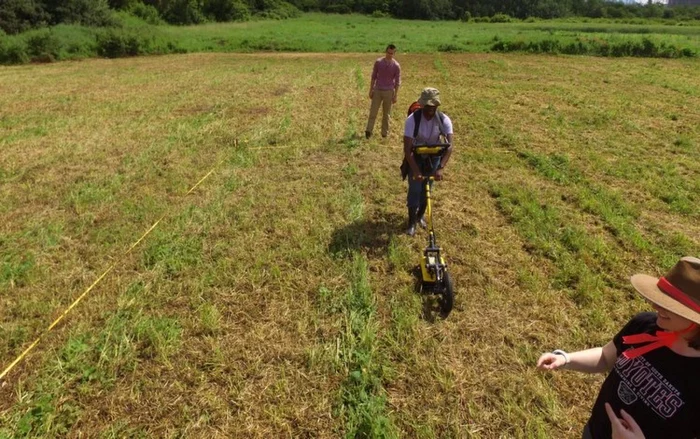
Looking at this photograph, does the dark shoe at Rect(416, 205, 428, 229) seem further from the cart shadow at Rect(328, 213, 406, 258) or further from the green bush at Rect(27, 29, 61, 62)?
the green bush at Rect(27, 29, 61, 62)

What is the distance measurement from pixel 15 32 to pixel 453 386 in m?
35.9

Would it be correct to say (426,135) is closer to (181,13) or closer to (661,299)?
(661,299)

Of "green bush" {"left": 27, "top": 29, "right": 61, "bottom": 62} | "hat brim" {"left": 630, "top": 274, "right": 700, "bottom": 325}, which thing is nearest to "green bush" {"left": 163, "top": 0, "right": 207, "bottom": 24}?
"green bush" {"left": 27, "top": 29, "right": 61, "bottom": 62}

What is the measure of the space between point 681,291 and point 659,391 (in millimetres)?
439

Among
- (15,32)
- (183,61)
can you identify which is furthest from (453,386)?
(15,32)

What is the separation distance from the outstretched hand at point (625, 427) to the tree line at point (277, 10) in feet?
120

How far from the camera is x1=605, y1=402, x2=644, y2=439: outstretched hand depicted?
1.74 m

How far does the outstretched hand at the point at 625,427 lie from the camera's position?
1743 millimetres

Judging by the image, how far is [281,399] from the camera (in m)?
3.48

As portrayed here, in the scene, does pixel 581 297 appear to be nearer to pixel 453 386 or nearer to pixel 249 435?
pixel 453 386

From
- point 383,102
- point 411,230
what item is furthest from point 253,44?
point 411,230

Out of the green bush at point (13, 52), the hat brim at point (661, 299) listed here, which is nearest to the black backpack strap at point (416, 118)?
the hat brim at point (661, 299)

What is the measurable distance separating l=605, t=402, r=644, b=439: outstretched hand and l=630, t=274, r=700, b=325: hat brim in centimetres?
51

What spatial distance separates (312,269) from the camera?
517cm
